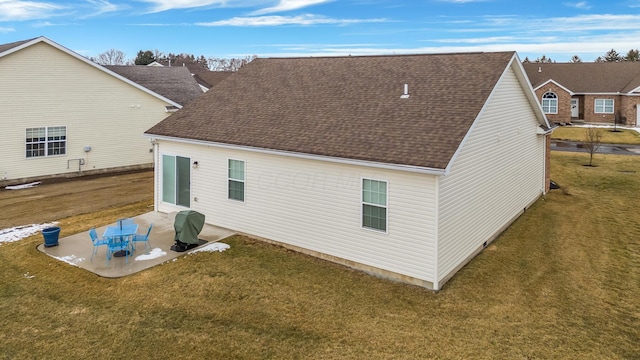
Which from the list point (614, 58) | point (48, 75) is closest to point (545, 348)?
point (48, 75)

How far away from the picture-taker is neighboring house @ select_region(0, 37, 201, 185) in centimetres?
2006

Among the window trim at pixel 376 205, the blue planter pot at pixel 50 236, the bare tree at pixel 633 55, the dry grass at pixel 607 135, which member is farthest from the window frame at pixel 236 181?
the bare tree at pixel 633 55

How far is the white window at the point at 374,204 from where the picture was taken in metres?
10.1

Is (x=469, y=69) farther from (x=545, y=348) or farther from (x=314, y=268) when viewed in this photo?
(x=545, y=348)

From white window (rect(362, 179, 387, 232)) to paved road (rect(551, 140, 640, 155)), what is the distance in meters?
25.6

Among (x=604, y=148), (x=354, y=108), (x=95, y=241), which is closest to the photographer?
(x=95, y=241)

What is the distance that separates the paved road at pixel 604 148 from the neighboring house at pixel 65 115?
27.6 m

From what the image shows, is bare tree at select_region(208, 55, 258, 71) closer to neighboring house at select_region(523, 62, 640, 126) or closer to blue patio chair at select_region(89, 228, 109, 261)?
neighboring house at select_region(523, 62, 640, 126)

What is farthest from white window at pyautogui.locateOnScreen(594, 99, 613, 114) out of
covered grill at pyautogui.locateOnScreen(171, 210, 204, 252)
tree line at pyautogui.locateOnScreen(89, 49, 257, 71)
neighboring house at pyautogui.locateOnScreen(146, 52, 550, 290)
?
tree line at pyautogui.locateOnScreen(89, 49, 257, 71)

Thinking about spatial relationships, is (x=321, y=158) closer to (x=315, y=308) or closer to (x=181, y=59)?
(x=315, y=308)

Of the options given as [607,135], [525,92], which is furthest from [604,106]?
[525,92]

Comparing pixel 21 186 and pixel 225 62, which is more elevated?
pixel 225 62

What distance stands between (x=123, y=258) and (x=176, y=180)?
14.0 ft

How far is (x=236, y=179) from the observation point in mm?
12977
